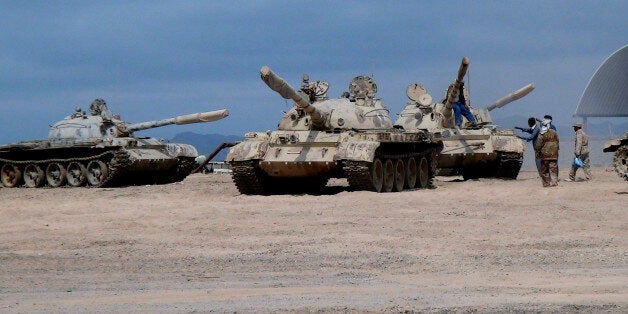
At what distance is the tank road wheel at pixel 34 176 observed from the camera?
3103 cm

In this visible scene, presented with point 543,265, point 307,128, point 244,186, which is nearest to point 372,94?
point 307,128

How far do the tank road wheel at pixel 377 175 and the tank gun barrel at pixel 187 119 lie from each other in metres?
10.6

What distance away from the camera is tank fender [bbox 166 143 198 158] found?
1238 inches

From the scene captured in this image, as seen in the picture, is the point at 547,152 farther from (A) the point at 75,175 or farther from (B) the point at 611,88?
(B) the point at 611,88

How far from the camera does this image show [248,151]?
2248 cm

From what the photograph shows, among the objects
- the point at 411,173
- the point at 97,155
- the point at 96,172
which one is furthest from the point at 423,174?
the point at 96,172

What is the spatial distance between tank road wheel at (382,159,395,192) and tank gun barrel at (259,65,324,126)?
173 centimetres

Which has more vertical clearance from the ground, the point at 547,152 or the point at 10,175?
the point at 547,152

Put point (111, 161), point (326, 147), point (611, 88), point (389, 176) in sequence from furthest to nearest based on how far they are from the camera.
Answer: point (611, 88) → point (111, 161) → point (389, 176) → point (326, 147)

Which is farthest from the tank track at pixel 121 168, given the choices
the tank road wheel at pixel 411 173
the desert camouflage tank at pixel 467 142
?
the tank road wheel at pixel 411 173

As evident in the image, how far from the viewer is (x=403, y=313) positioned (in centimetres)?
774

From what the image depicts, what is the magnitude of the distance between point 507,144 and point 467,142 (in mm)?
1085

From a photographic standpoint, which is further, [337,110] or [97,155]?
[97,155]

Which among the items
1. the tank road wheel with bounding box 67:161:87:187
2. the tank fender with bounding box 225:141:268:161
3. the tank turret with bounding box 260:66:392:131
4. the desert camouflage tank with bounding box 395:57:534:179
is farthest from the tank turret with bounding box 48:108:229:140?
the tank fender with bounding box 225:141:268:161
